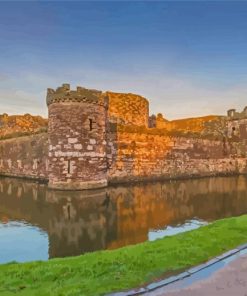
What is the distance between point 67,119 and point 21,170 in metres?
13.9

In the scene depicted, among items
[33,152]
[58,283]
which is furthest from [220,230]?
[33,152]

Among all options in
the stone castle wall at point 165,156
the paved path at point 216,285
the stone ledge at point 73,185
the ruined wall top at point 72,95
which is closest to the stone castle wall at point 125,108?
the stone castle wall at point 165,156

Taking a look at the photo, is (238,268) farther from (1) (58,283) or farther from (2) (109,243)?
(2) (109,243)

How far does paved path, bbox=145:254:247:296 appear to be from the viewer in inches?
187

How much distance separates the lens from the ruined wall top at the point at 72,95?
20.2 metres

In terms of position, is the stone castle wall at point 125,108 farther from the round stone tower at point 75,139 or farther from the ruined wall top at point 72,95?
the round stone tower at point 75,139

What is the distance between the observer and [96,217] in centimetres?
1212

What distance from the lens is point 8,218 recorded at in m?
12.5

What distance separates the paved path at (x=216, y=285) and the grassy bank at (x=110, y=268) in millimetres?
544

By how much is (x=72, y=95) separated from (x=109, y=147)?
18.1ft

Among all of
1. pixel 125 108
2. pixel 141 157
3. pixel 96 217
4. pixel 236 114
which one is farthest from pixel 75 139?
pixel 236 114

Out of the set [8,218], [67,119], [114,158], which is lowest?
[8,218]

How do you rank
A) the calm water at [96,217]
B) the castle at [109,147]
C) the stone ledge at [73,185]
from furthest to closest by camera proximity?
the castle at [109,147], the stone ledge at [73,185], the calm water at [96,217]

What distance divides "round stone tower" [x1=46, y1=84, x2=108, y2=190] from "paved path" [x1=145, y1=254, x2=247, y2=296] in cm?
1459
